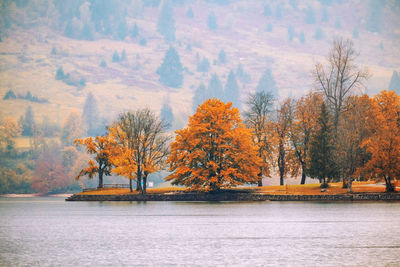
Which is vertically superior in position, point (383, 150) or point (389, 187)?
point (383, 150)

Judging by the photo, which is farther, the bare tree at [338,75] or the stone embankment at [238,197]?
the bare tree at [338,75]

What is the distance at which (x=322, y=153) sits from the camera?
328 ft

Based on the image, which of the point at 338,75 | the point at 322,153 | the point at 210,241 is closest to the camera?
the point at 210,241

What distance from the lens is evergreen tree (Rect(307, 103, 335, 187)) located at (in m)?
99.3

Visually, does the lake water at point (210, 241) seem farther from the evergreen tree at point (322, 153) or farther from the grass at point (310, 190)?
the grass at point (310, 190)

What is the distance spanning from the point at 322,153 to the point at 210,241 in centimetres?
5427

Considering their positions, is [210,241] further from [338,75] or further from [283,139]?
[338,75]

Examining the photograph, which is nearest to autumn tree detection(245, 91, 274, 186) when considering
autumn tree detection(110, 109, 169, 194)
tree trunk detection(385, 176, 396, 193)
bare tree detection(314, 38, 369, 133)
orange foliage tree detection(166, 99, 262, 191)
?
orange foliage tree detection(166, 99, 262, 191)

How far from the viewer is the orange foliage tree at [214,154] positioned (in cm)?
10281

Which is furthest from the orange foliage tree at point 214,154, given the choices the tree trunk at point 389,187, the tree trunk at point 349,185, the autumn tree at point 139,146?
the tree trunk at point 389,187

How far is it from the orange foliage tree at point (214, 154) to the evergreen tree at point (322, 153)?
1029 centimetres

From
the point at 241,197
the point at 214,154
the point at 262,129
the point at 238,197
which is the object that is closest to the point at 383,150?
the point at 214,154

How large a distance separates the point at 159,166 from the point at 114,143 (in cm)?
1114

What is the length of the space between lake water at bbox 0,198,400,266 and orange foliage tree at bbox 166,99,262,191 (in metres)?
26.1
